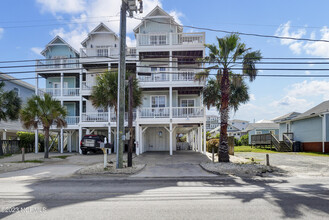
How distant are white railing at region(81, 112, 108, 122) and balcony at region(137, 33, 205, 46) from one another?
7.25 metres

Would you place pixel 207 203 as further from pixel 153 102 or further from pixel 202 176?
pixel 153 102

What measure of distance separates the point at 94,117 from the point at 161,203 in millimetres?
17851

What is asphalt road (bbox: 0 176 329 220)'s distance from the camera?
524cm

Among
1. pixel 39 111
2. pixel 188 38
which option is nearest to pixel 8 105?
pixel 39 111

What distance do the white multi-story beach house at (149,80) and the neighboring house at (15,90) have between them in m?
6.01

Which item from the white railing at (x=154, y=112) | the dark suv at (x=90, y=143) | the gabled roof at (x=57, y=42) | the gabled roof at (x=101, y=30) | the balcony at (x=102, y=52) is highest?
the gabled roof at (x=101, y=30)

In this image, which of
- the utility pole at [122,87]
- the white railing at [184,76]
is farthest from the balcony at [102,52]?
the utility pole at [122,87]

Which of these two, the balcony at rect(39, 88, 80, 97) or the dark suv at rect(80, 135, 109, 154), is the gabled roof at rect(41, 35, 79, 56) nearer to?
the balcony at rect(39, 88, 80, 97)

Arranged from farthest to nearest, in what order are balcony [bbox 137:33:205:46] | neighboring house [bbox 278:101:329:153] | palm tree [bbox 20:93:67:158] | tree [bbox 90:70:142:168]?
neighboring house [bbox 278:101:329:153]
balcony [bbox 137:33:205:46]
palm tree [bbox 20:93:67:158]
tree [bbox 90:70:142:168]

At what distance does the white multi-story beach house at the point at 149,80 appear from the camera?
813 inches

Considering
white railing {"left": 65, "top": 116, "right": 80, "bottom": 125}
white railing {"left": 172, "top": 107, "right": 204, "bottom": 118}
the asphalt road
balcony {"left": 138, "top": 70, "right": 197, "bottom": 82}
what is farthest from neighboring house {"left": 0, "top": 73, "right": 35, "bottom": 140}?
the asphalt road

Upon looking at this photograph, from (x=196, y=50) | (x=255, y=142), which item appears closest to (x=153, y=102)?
(x=196, y=50)

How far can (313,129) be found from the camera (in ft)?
86.3

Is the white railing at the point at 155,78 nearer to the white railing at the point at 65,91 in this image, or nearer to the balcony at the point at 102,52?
the balcony at the point at 102,52
